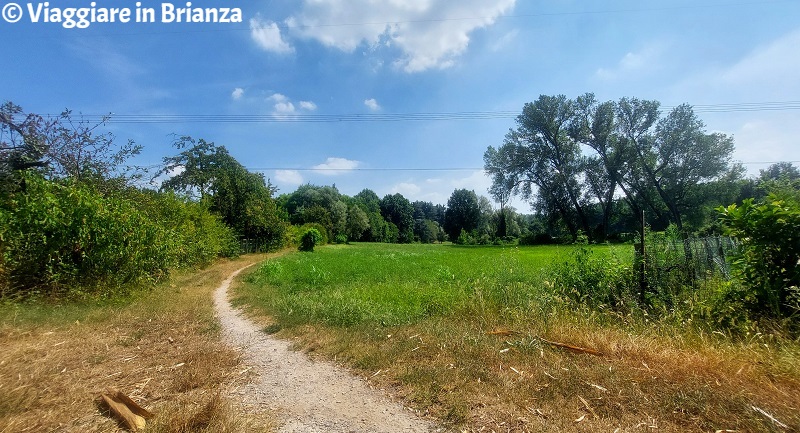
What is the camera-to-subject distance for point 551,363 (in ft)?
14.3

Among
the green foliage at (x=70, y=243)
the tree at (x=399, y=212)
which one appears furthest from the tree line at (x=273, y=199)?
the tree at (x=399, y=212)

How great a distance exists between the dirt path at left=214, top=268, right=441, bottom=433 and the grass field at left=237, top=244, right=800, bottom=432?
269 mm

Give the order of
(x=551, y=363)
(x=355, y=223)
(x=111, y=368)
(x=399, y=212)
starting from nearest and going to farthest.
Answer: (x=551, y=363)
(x=111, y=368)
(x=355, y=223)
(x=399, y=212)

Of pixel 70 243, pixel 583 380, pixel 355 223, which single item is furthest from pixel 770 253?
pixel 355 223

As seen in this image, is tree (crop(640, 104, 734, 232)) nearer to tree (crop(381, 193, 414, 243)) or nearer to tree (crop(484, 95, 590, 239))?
tree (crop(484, 95, 590, 239))

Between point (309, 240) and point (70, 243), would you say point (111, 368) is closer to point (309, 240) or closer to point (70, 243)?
point (70, 243)

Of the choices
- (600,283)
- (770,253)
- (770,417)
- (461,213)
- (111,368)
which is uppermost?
(461,213)

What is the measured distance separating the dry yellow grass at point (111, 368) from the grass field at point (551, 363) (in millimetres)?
1650

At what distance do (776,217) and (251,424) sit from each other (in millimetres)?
7198

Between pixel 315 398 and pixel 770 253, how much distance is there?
22.2 ft

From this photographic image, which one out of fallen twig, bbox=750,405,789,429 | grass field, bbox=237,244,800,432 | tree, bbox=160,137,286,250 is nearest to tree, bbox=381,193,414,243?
tree, bbox=160,137,286,250

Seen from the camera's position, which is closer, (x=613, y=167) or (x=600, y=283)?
(x=600, y=283)

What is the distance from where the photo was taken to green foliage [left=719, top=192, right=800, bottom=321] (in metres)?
4.60

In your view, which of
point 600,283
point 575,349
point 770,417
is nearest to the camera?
point 770,417
